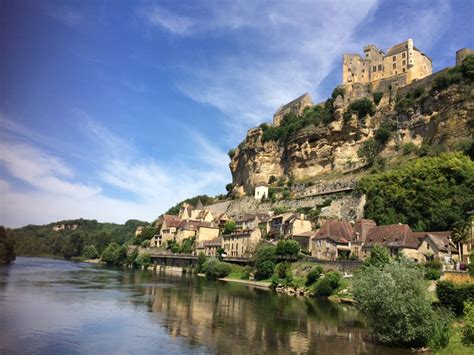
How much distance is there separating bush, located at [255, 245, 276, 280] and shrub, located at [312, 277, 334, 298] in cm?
1062

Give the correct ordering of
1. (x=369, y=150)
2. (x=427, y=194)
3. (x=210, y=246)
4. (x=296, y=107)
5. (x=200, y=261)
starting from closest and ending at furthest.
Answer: (x=427, y=194) → (x=200, y=261) → (x=369, y=150) → (x=210, y=246) → (x=296, y=107)

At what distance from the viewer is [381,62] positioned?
283 ft

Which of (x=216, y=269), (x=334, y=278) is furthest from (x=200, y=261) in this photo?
(x=334, y=278)

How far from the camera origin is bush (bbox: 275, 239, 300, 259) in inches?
1983

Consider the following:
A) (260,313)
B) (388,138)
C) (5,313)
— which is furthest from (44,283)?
(388,138)

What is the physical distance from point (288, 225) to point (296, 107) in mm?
47308

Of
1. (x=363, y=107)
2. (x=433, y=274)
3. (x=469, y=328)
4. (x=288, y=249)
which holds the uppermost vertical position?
(x=363, y=107)

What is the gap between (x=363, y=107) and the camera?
73.6 meters

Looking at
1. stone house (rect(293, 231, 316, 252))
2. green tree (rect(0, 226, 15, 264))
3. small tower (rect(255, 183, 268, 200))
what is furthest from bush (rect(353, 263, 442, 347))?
green tree (rect(0, 226, 15, 264))

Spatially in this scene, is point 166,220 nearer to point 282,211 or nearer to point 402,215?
point 282,211

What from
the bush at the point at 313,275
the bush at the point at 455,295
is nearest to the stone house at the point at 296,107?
the bush at the point at 313,275

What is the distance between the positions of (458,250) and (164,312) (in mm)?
28241

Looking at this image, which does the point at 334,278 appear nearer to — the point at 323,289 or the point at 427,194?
the point at 323,289

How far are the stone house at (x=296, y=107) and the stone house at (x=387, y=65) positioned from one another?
11.4 m
